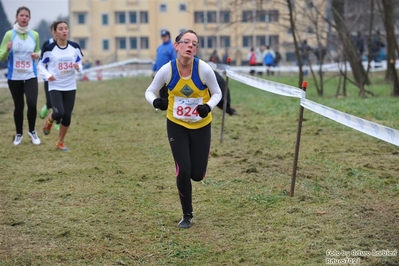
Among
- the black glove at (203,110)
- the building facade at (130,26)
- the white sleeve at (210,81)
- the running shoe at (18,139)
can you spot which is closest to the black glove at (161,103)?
the black glove at (203,110)

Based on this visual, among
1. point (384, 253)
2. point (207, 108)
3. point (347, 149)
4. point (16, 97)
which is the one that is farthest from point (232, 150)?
point (384, 253)

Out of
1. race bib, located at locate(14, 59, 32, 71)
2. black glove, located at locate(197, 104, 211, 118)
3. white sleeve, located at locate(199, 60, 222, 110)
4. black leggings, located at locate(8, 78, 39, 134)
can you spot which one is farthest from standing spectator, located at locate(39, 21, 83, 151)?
black glove, located at locate(197, 104, 211, 118)

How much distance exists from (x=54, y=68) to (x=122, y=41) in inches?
2978

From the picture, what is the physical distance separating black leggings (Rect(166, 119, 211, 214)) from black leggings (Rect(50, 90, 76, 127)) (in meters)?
4.35

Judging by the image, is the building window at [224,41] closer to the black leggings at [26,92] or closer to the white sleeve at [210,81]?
the black leggings at [26,92]

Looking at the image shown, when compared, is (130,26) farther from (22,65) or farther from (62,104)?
(62,104)

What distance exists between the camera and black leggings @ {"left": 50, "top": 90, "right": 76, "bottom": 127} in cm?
1045

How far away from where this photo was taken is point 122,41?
8512cm

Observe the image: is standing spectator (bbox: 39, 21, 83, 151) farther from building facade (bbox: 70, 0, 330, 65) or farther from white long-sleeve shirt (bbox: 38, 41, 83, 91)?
building facade (bbox: 70, 0, 330, 65)

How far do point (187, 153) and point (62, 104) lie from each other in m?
4.63

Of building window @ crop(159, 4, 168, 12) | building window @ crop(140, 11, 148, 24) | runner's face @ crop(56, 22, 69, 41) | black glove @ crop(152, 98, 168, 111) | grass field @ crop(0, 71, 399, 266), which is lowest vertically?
building window @ crop(140, 11, 148, 24)

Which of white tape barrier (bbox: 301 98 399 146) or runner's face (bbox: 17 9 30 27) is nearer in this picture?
white tape barrier (bbox: 301 98 399 146)

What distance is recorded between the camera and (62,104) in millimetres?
10547

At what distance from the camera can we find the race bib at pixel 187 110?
6.41m
